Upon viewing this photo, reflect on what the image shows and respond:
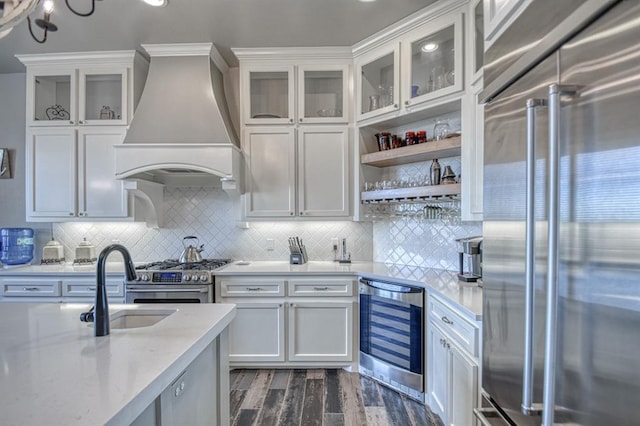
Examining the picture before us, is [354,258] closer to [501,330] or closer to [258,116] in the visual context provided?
[258,116]

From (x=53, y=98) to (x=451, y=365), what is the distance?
13.9 feet

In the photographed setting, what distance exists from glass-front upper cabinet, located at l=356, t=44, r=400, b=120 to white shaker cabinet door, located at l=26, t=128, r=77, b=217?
110 inches

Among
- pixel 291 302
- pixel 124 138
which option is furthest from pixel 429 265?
pixel 124 138

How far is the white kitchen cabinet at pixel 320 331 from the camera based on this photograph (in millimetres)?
2881

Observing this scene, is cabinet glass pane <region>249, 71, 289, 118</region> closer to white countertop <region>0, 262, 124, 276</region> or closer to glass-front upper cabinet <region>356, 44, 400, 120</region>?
glass-front upper cabinet <region>356, 44, 400, 120</region>

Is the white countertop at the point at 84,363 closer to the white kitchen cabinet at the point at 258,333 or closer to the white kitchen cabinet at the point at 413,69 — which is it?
the white kitchen cabinet at the point at 258,333

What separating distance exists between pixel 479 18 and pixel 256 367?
3.24m

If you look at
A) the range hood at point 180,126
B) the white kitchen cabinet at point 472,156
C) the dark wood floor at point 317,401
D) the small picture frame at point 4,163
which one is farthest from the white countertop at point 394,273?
the small picture frame at point 4,163

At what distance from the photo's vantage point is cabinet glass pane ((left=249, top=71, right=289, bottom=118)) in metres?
3.26

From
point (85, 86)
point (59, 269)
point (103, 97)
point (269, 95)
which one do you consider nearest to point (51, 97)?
point (85, 86)

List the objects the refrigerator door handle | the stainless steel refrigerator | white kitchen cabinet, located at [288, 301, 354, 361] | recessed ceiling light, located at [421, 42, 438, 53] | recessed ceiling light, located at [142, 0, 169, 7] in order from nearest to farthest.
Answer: the stainless steel refrigerator, the refrigerator door handle, recessed ceiling light, located at [142, 0, 169, 7], recessed ceiling light, located at [421, 42, 438, 53], white kitchen cabinet, located at [288, 301, 354, 361]

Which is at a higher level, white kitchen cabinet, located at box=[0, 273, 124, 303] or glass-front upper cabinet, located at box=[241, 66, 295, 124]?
glass-front upper cabinet, located at box=[241, 66, 295, 124]

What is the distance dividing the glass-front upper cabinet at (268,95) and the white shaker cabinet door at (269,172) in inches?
5.6

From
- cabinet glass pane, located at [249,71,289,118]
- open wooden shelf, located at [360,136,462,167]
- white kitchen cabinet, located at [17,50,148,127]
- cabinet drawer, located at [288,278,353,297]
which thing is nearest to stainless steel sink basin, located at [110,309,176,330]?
cabinet drawer, located at [288,278,353,297]
